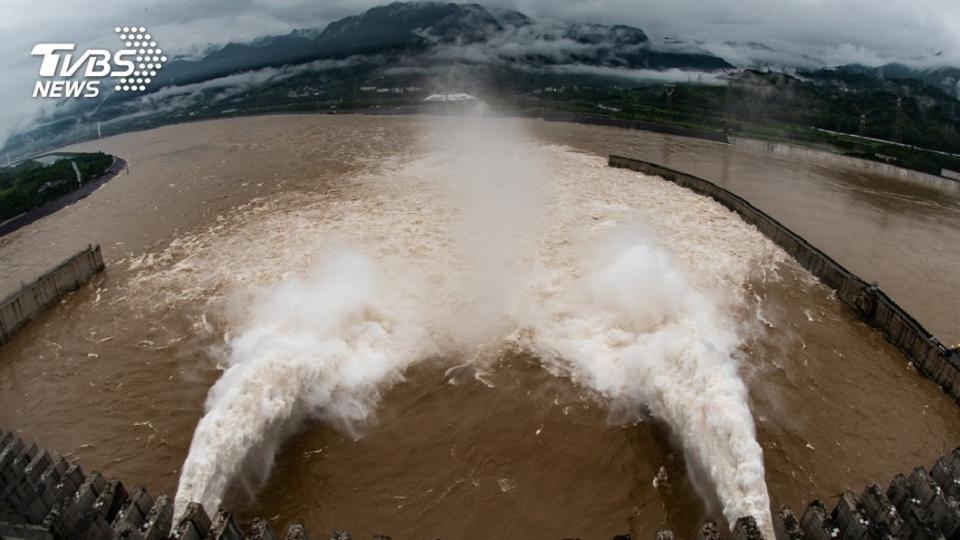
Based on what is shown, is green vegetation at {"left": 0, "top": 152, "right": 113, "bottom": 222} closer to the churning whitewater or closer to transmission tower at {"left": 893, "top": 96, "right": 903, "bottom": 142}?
the churning whitewater

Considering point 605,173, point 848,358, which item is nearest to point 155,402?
point 848,358

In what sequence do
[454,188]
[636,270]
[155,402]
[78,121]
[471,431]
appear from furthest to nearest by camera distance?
[78,121] < [454,188] < [636,270] < [155,402] < [471,431]

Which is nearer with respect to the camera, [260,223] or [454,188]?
[260,223]

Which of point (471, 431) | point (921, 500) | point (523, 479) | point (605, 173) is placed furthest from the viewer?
point (605, 173)

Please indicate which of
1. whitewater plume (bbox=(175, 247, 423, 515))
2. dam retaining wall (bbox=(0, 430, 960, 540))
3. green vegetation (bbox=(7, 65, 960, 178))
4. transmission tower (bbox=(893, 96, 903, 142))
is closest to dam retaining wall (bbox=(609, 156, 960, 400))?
dam retaining wall (bbox=(0, 430, 960, 540))

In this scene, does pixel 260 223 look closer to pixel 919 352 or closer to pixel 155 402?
pixel 155 402

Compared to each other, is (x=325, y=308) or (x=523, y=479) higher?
(x=325, y=308)
